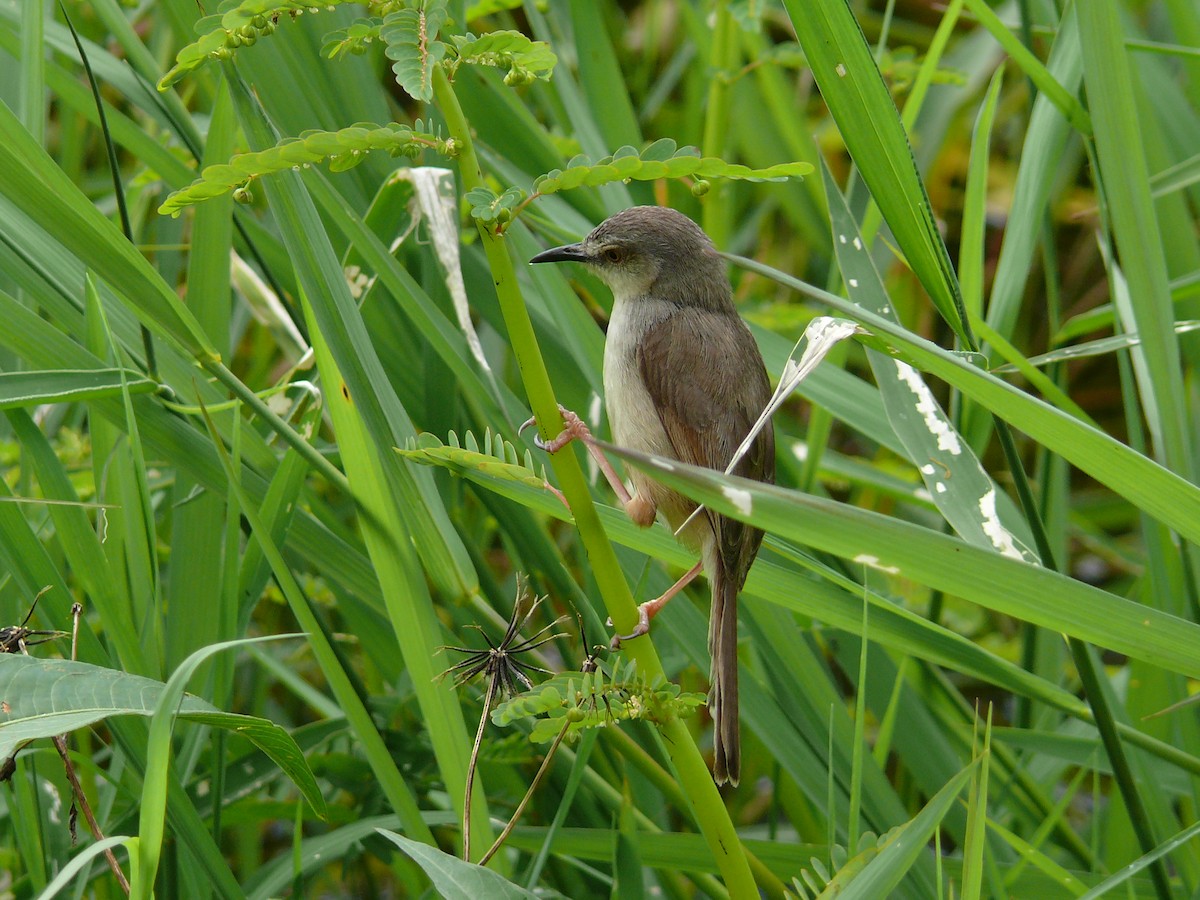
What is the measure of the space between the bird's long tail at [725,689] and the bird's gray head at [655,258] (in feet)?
2.34

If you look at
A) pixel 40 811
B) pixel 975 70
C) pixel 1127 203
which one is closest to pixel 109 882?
pixel 40 811

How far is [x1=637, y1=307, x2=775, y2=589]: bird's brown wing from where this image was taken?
230 cm

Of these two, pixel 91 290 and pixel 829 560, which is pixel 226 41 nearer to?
pixel 91 290

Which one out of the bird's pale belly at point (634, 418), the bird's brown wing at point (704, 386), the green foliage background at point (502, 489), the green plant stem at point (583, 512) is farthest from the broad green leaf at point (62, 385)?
the bird's brown wing at point (704, 386)

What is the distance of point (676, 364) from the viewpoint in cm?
236

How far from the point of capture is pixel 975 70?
4.54 metres

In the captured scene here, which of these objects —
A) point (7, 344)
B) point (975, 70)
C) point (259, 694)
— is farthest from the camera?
point (975, 70)

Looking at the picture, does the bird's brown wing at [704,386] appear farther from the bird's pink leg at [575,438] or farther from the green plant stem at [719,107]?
the green plant stem at [719,107]

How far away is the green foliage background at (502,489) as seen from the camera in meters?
1.35

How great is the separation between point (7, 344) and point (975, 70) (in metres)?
3.84

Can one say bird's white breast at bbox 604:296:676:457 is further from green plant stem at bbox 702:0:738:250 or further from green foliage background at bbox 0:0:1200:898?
green plant stem at bbox 702:0:738:250

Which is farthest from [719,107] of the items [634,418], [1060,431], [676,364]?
[1060,431]

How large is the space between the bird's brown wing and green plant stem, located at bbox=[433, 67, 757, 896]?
2.96 feet

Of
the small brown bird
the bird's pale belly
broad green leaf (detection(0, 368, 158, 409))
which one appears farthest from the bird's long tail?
broad green leaf (detection(0, 368, 158, 409))
